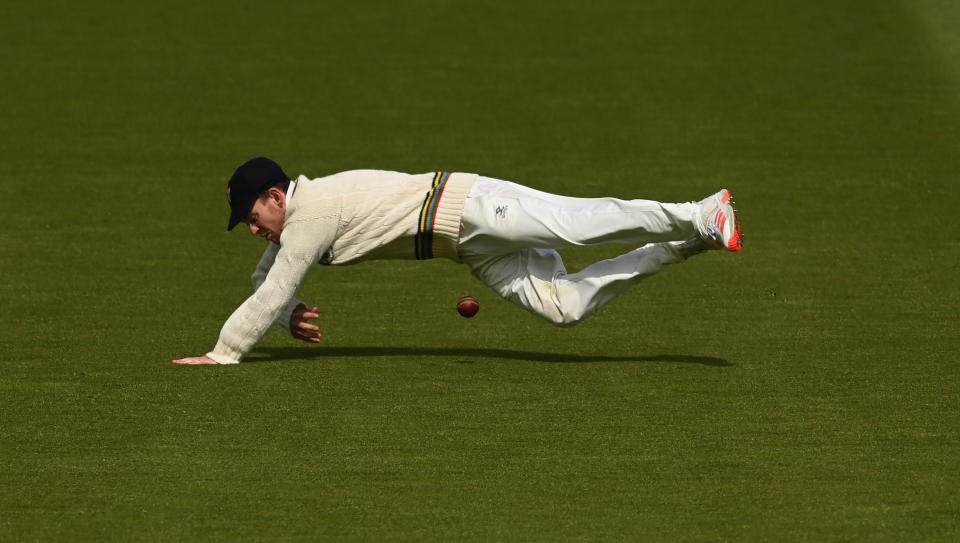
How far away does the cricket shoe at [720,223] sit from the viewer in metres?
7.11

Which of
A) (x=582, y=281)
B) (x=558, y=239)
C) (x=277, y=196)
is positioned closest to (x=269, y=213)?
(x=277, y=196)

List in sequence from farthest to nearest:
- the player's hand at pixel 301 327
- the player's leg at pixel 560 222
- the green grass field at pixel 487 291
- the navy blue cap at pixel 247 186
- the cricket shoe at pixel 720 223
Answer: the player's hand at pixel 301 327, the navy blue cap at pixel 247 186, the player's leg at pixel 560 222, the cricket shoe at pixel 720 223, the green grass field at pixel 487 291

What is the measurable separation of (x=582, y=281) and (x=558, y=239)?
0.83 feet

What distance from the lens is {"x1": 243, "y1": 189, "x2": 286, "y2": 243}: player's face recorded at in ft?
24.6

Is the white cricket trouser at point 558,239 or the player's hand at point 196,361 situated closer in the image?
the white cricket trouser at point 558,239

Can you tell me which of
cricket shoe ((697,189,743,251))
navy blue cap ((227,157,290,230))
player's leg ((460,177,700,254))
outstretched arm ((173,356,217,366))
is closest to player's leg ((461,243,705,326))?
player's leg ((460,177,700,254))

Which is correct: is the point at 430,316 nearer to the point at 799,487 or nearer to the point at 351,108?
the point at 799,487

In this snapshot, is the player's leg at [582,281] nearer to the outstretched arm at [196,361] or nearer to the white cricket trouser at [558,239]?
the white cricket trouser at [558,239]

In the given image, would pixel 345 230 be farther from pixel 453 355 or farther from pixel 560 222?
pixel 560 222

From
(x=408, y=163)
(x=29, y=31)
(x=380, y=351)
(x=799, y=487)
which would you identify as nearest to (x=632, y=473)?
(x=799, y=487)

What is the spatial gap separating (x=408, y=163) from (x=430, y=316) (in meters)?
3.93

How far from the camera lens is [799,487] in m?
5.66

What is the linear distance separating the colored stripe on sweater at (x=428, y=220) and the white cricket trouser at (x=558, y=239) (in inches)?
5.9

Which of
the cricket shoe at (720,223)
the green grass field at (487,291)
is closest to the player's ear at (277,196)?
the green grass field at (487,291)
